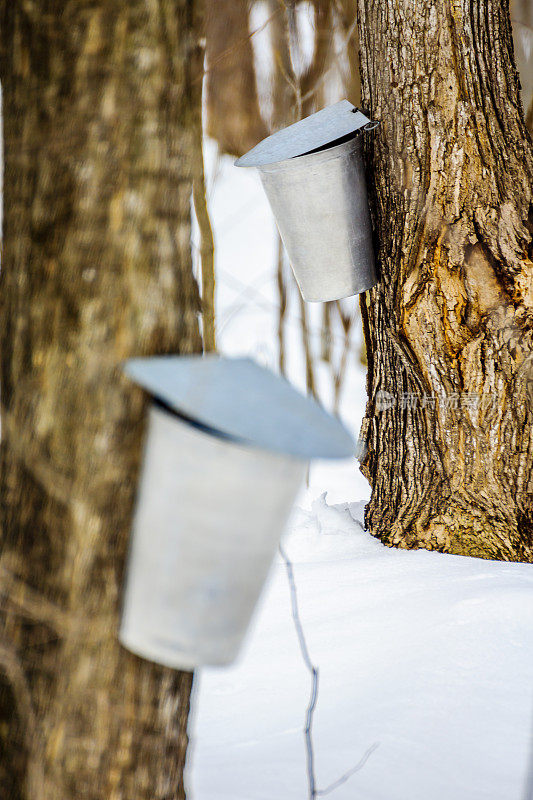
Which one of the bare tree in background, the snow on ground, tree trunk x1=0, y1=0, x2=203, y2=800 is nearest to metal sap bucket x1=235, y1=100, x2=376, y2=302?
the snow on ground

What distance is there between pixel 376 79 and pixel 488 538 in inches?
55.0

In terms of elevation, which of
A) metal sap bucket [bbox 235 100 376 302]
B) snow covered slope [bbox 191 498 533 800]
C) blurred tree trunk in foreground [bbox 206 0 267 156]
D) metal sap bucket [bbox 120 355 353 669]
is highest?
blurred tree trunk in foreground [bbox 206 0 267 156]

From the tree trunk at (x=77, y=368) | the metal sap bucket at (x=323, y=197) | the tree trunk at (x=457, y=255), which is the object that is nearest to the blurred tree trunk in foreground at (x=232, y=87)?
the tree trunk at (x=457, y=255)

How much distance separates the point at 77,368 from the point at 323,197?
106 centimetres

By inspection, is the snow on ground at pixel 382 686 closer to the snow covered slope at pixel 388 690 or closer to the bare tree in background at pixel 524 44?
the snow covered slope at pixel 388 690

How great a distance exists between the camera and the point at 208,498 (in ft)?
2.89

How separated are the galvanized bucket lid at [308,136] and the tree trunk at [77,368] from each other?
74cm

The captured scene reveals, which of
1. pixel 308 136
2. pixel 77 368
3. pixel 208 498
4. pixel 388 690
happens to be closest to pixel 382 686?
pixel 388 690

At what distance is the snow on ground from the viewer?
1.23 m

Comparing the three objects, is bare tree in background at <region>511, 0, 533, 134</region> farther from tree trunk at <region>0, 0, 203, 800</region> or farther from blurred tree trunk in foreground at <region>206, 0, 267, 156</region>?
tree trunk at <region>0, 0, 203, 800</region>

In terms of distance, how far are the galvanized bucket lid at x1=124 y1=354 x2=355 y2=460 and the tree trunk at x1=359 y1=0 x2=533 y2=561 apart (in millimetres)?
1186

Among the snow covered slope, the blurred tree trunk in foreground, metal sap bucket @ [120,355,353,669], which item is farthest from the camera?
the blurred tree trunk in foreground

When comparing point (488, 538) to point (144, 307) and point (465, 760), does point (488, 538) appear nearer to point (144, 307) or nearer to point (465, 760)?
point (465, 760)

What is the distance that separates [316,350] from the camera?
812cm
